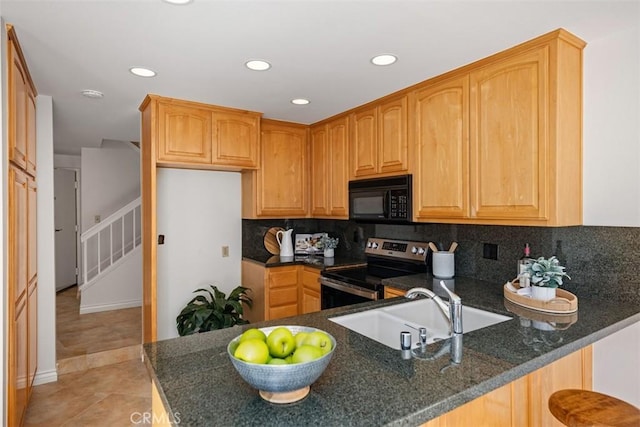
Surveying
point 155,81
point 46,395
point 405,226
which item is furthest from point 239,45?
point 46,395

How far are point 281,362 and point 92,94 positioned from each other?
2703mm

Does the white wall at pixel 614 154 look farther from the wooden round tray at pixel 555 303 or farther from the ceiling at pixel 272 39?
the wooden round tray at pixel 555 303

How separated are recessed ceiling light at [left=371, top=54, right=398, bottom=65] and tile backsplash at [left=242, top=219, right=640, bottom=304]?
4.07 feet

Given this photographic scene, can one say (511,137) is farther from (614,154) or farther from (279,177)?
(279,177)

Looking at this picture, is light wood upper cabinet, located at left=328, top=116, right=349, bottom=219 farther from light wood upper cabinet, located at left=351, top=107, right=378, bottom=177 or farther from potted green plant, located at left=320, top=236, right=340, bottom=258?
potted green plant, located at left=320, top=236, right=340, bottom=258

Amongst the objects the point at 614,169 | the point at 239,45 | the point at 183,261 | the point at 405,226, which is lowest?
the point at 183,261

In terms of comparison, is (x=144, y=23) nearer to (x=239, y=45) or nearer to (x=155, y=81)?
(x=239, y=45)

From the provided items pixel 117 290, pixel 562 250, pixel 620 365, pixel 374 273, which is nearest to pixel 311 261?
pixel 374 273

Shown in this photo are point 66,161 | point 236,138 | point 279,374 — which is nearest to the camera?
point 279,374

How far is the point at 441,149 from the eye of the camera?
7.98 ft

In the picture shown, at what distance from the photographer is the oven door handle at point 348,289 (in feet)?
8.31

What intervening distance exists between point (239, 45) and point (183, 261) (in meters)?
2.19

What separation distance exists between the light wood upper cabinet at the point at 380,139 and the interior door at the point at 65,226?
5.06m

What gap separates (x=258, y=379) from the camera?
34.7 inches
